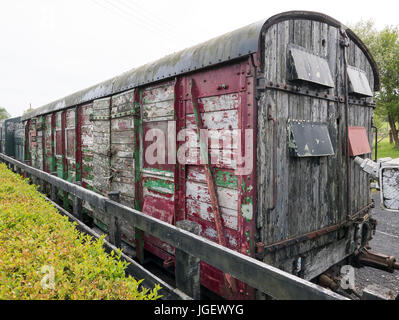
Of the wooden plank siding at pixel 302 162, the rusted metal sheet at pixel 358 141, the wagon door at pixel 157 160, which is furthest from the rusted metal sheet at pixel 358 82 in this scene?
the wagon door at pixel 157 160

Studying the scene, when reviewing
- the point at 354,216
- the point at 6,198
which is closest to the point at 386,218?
the point at 354,216

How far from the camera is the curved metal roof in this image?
9.38 feet

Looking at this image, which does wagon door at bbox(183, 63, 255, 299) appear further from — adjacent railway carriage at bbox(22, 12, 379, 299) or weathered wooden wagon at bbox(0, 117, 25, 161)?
weathered wooden wagon at bbox(0, 117, 25, 161)

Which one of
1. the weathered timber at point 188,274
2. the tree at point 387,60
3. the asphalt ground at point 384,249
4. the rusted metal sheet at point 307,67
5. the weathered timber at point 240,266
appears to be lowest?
the asphalt ground at point 384,249

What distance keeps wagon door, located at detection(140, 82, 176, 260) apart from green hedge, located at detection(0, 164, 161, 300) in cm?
144

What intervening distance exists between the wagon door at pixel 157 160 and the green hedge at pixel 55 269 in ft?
4.72

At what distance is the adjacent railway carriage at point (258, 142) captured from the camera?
296 cm

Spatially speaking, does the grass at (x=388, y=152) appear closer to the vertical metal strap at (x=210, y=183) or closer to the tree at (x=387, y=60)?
the tree at (x=387, y=60)

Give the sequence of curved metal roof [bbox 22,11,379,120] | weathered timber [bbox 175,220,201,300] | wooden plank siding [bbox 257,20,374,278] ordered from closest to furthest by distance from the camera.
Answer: weathered timber [bbox 175,220,201,300] → curved metal roof [bbox 22,11,379,120] → wooden plank siding [bbox 257,20,374,278]

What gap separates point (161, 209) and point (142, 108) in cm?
175

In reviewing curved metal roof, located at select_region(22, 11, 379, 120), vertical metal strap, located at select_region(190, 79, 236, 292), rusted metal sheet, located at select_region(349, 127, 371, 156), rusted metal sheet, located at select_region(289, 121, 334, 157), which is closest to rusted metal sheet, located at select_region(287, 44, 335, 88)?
curved metal roof, located at select_region(22, 11, 379, 120)

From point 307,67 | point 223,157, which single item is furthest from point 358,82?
point 223,157
